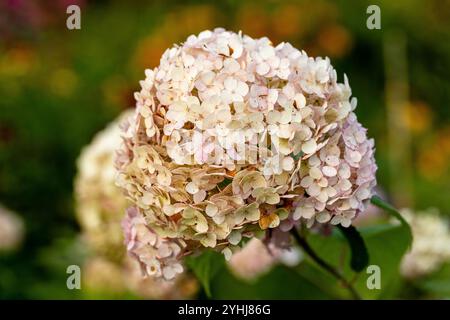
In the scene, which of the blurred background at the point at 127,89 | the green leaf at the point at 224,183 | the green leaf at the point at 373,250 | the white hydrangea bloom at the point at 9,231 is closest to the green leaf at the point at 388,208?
the green leaf at the point at 373,250

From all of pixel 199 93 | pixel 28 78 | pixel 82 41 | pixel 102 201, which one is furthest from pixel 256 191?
pixel 82 41

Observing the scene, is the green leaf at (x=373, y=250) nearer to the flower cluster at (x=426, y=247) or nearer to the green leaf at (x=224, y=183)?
the green leaf at (x=224, y=183)

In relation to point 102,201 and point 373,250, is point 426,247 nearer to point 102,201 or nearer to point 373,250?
point 373,250

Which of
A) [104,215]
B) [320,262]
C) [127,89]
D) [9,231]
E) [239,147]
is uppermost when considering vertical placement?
[127,89]

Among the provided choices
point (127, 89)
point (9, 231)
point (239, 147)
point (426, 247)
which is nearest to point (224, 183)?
point (239, 147)

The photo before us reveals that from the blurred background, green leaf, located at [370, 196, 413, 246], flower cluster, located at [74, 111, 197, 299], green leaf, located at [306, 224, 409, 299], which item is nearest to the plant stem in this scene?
green leaf, located at [306, 224, 409, 299]

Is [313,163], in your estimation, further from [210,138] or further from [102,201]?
[102,201]
